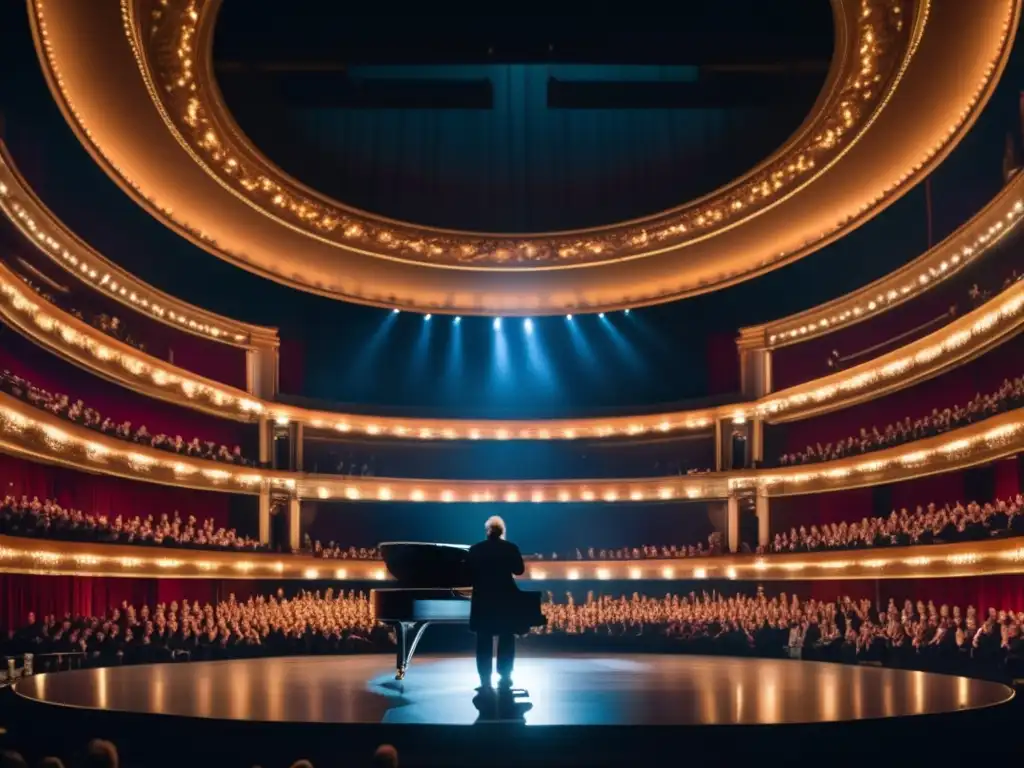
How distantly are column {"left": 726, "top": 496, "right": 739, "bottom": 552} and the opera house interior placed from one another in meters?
0.08

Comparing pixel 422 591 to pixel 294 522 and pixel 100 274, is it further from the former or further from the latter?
pixel 294 522

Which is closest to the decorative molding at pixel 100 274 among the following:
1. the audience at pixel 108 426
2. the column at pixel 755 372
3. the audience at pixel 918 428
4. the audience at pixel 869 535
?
the audience at pixel 108 426

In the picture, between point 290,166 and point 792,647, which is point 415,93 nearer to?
point 290,166

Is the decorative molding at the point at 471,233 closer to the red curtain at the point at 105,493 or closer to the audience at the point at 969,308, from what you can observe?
the audience at the point at 969,308

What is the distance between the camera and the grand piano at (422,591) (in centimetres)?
1287

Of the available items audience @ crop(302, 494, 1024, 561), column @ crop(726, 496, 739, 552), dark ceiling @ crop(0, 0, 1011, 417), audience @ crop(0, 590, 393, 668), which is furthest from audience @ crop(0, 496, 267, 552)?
column @ crop(726, 496, 739, 552)

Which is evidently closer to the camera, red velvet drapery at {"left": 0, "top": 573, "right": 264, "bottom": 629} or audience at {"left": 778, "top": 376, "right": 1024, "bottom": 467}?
audience at {"left": 778, "top": 376, "right": 1024, "bottom": 467}

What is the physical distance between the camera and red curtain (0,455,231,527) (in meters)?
22.0

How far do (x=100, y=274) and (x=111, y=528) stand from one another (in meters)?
5.80

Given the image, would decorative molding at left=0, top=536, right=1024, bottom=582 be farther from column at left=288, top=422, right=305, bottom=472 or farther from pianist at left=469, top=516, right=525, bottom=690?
pianist at left=469, top=516, right=525, bottom=690

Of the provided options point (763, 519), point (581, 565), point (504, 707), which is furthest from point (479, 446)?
point (504, 707)

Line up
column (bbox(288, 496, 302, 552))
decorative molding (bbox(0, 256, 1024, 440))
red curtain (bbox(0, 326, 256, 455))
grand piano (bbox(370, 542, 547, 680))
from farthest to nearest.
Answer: column (bbox(288, 496, 302, 552))
red curtain (bbox(0, 326, 256, 455))
decorative molding (bbox(0, 256, 1024, 440))
grand piano (bbox(370, 542, 547, 680))

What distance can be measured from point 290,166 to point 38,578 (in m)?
10.1

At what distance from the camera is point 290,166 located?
1004 inches
